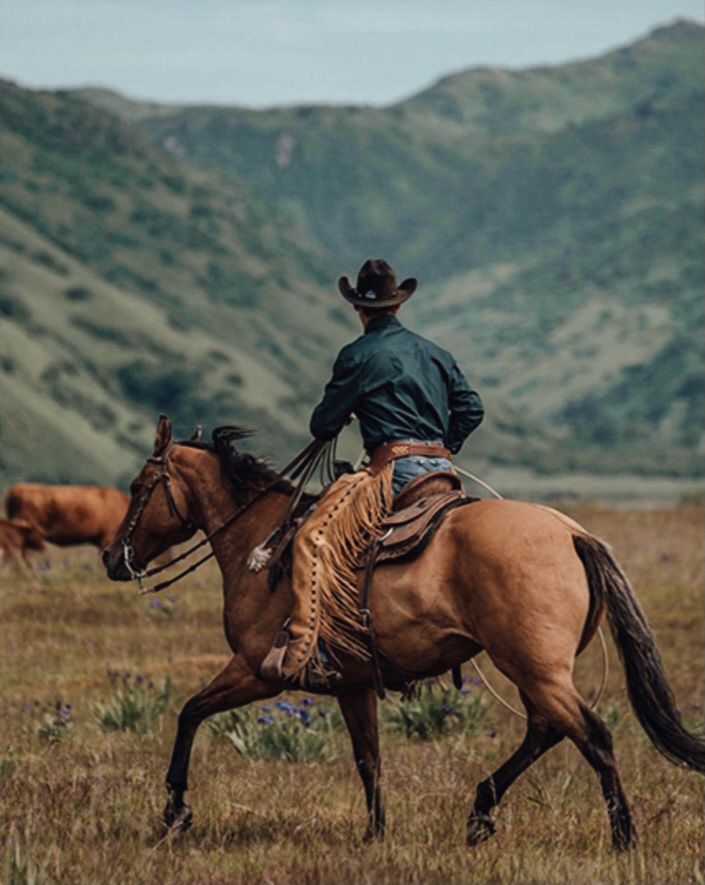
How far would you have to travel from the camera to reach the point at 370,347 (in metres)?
8.57

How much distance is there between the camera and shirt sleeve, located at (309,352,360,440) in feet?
28.0

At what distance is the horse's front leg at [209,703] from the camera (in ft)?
27.7

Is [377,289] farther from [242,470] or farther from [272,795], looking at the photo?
[272,795]

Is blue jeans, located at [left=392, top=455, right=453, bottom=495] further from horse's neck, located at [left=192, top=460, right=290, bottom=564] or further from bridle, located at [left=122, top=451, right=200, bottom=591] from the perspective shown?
bridle, located at [left=122, top=451, right=200, bottom=591]

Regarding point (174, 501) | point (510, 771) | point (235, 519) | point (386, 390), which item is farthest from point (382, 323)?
point (510, 771)

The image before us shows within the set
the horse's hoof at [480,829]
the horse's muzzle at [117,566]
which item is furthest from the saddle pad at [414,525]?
the horse's muzzle at [117,566]

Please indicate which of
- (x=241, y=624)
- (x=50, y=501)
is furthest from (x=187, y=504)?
(x=50, y=501)

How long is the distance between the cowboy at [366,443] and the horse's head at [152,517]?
43.8 inches

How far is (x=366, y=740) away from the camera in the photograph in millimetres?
8789

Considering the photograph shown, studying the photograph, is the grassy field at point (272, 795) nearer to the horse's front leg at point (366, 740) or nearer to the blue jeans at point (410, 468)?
the horse's front leg at point (366, 740)

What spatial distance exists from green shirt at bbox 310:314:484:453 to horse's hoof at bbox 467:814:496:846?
196 centimetres

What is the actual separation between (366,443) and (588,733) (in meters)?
2.02

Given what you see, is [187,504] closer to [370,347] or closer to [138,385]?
[370,347]

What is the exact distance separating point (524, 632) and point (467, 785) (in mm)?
2876
